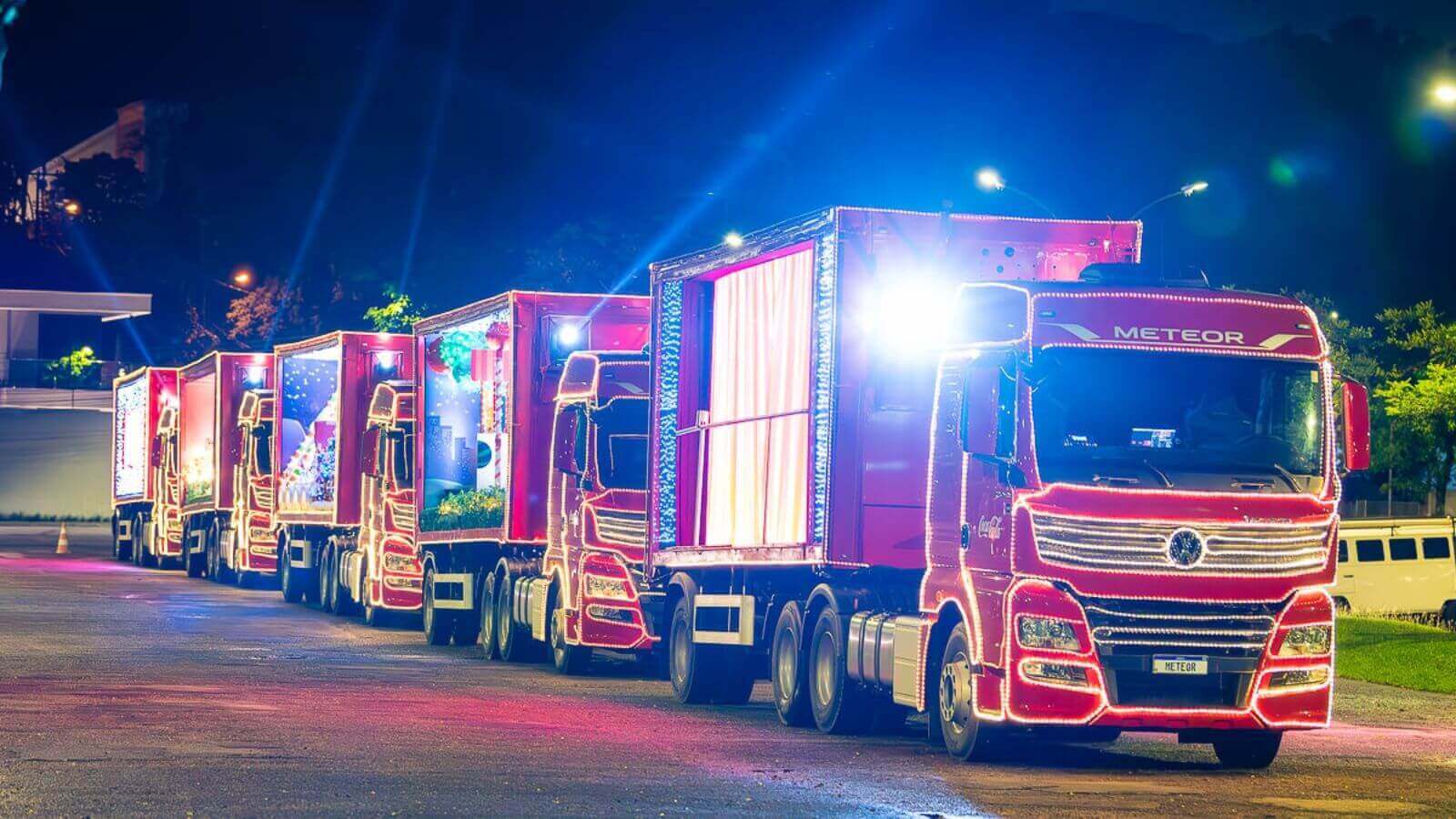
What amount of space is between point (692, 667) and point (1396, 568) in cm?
2302

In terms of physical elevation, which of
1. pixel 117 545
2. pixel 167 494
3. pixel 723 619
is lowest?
pixel 117 545

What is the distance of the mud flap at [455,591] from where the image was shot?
2834cm

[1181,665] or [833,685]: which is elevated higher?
[1181,665]

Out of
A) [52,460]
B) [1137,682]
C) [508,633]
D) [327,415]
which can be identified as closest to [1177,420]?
[1137,682]

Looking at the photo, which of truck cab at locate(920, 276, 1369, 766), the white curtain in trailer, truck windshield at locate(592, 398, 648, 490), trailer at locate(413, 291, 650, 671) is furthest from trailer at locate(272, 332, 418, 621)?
truck cab at locate(920, 276, 1369, 766)

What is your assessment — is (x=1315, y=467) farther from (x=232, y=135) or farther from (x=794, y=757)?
(x=232, y=135)

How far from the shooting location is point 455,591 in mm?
28656

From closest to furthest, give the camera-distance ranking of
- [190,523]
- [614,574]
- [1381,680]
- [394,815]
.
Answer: [394,815], [614,574], [1381,680], [190,523]

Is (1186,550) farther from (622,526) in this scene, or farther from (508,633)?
(508,633)

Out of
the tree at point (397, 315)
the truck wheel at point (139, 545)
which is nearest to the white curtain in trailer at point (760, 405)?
the truck wheel at point (139, 545)

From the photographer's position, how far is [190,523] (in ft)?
159

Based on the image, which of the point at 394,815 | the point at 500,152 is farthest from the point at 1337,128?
the point at 394,815

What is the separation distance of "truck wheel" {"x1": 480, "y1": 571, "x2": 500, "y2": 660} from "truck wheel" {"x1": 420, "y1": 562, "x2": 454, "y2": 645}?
5.22ft

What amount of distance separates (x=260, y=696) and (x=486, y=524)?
7.23 metres
